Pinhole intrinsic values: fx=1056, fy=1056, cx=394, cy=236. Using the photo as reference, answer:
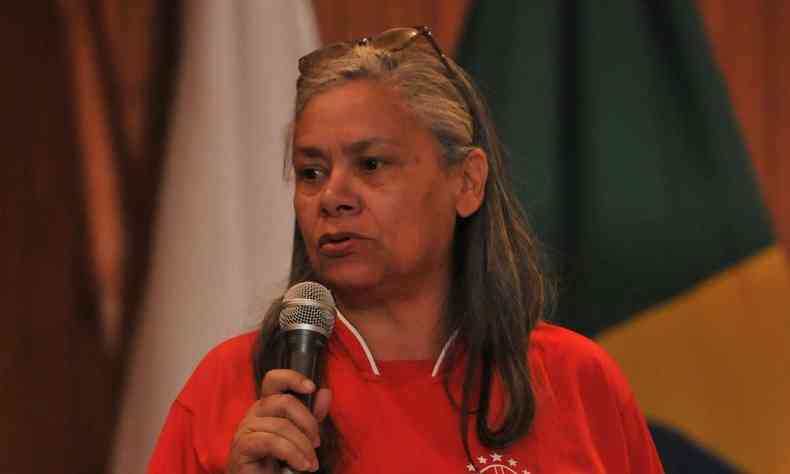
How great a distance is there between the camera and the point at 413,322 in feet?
4.65

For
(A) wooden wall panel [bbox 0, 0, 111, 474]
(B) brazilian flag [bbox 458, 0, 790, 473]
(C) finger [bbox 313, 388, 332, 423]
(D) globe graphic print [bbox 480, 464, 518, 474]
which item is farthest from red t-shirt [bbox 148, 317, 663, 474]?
(A) wooden wall panel [bbox 0, 0, 111, 474]

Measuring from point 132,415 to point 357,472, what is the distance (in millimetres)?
1001

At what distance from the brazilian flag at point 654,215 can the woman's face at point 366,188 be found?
38.0 inches

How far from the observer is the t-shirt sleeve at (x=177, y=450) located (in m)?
1.28

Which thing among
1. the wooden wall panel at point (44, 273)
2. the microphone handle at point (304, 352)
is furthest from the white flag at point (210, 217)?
the microphone handle at point (304, 352)

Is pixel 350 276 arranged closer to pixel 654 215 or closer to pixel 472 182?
pixel 472 182

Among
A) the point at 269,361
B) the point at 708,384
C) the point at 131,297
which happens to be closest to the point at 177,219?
the point at 131,297

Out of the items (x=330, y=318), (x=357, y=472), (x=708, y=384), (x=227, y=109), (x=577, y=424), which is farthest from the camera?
(x=708, y=384)

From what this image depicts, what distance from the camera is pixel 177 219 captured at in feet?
6.97

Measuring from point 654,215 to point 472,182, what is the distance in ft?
3.20

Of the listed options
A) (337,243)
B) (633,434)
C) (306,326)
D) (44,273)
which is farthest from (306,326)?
(44,273)

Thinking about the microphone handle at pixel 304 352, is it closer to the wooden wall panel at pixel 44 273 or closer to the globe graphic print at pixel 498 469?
the globe graphic print at pixel 498 469

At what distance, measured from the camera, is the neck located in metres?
1.39

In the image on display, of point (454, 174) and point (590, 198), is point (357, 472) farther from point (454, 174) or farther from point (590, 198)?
point (590, 198)
